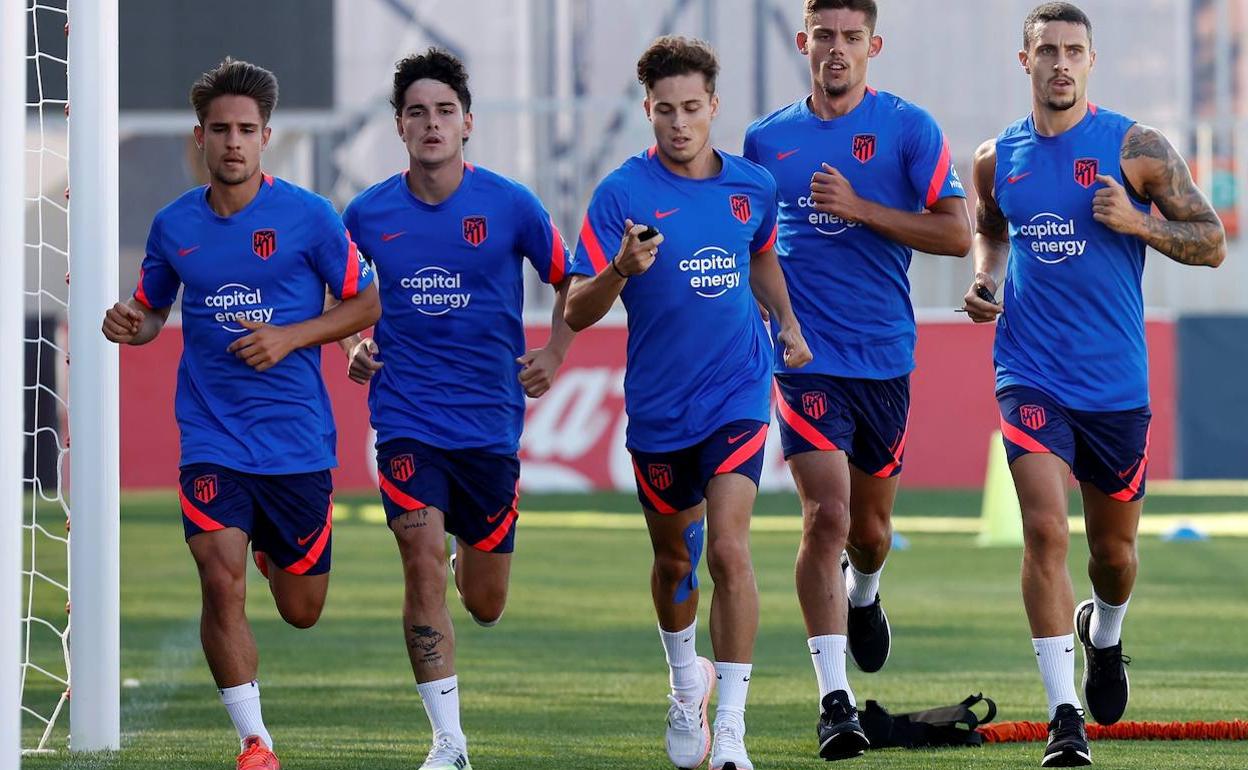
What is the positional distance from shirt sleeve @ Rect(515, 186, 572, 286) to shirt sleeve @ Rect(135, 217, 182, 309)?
118 centimetres

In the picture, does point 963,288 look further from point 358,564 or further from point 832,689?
point 832,689

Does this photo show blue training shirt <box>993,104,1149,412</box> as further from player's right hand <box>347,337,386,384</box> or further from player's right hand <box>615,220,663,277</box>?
player's right hand <box>347,337,386,384</box>

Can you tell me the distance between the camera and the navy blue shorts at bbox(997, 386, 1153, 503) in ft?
23.9

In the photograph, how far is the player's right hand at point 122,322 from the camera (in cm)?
688

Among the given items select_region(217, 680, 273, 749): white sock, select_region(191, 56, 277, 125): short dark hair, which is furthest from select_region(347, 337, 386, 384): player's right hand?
select_region(217, 680, 273, 749): white sock

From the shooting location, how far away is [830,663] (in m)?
7.24

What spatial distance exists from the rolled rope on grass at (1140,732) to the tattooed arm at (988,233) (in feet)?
4.85

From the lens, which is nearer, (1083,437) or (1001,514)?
(1083,437)

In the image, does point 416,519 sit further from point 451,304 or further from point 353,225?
point 353,225

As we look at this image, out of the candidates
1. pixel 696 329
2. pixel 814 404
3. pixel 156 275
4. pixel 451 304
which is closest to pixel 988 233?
pixel 814 404

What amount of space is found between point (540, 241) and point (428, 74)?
69 cm

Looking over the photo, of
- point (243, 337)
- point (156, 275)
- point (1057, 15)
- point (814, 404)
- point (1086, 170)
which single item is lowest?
point (814, 404)

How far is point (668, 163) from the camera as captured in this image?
7141 millimetres

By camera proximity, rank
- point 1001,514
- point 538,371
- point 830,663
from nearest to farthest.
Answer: point 538,371 → point 830,663 → point 1001,514
